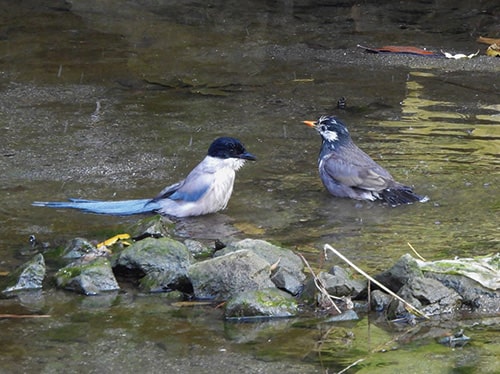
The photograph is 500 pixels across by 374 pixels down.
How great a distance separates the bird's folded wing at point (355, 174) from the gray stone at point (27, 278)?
283 centimetres

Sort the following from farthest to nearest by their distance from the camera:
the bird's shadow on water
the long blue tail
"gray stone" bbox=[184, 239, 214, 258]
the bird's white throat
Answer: the bird's white throat, the long blue tail, the bird's shadow on water, "gray stone" bbox=[184, 239, 214, 258]

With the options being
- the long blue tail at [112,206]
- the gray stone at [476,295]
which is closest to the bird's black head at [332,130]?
the long blue tail at [112,206]

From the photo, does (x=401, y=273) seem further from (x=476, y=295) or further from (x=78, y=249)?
(x=78, y=249)

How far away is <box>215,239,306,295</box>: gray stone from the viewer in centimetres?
624

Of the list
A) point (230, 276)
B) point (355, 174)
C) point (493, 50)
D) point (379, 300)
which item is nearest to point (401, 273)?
point (379, 300)

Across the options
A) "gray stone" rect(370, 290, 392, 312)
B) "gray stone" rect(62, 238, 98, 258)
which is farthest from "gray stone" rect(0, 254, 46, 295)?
"gray stone" rect(370, 290, 392, 312)

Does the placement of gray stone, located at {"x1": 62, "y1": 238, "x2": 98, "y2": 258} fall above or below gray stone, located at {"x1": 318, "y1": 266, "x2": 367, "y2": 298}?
below

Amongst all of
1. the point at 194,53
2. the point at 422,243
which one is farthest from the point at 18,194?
the point at 194,53

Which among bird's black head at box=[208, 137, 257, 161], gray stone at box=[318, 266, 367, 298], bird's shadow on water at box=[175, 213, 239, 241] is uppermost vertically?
bird's black head at box=[208, 137, 257, 161]

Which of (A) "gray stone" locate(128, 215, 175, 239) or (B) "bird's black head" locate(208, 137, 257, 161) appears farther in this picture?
(B) "bird's black head" locate(208, 137, 257, 161)

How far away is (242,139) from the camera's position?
31.5 ft

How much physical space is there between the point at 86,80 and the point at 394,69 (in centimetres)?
324

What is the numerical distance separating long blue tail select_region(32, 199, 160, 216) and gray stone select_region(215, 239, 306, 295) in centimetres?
129

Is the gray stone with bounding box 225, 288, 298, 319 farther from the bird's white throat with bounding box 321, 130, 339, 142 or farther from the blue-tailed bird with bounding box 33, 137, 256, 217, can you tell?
the bird's white throat with bounding box 321, 130, 339, 142
